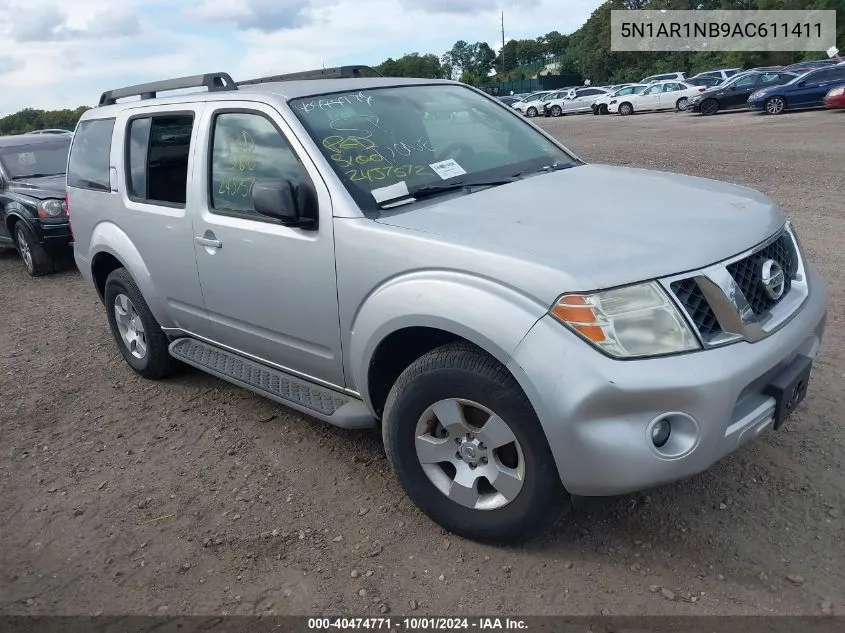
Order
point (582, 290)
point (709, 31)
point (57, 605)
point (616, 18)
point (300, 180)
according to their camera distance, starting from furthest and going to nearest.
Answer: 1. point (616, 18)
2. point (709, 31)
3. point (300, 180)
4. point (57, 605)
5. point (582, 290)

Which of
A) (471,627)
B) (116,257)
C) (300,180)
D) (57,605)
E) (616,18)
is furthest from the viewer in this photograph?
(616,18)

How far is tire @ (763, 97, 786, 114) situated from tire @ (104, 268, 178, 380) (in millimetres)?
22351

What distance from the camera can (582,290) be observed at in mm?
2434

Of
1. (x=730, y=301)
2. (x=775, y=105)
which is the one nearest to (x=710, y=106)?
(x=775, y=105)

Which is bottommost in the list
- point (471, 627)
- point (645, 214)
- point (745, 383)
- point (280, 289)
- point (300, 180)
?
point (471, 627)

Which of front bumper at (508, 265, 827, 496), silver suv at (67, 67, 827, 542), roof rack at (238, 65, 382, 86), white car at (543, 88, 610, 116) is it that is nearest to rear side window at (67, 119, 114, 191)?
silver suv at (67, 67, 827, 542)

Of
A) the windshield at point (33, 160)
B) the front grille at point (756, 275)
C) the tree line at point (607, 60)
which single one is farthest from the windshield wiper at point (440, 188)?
the tree line at point (607, 60)

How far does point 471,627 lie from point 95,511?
6.55 feet

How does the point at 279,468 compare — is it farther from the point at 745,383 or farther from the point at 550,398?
the point at 745,383

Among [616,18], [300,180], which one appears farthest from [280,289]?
[616,18]

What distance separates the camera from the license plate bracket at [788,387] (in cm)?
267

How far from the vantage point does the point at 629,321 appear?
8.06ft

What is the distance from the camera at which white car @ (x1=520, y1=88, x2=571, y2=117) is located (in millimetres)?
39672

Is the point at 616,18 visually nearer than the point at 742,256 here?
No
